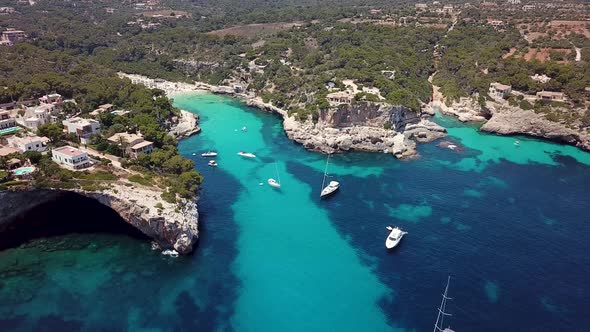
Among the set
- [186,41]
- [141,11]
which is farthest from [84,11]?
[186,41]

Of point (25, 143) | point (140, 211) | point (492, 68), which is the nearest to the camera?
point (140, 211)

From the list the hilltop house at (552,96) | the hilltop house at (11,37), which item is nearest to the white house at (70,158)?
the hilltop house at (552,96)

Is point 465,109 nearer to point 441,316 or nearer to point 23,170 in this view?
point 441,316

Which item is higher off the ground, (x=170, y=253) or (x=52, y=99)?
(x=52, y=99)

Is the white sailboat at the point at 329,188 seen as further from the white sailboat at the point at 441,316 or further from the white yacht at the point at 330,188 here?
the white sailboat at the point at 441,316

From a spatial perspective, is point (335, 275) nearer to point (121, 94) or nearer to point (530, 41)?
point (121, 94)

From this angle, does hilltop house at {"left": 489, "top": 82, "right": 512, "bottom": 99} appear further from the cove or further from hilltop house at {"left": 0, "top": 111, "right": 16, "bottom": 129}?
hilltop house at {"left": 0, "top": 111, "right": 16, "bottom": 129}

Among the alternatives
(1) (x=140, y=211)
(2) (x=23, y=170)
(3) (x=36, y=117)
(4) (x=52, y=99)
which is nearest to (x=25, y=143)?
(2) (x=23, y=170)
